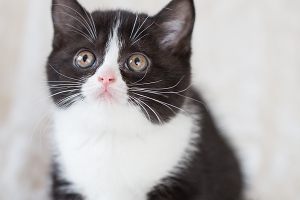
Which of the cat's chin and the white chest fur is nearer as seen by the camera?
the cat's chin

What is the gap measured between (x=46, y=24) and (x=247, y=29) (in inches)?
37.7

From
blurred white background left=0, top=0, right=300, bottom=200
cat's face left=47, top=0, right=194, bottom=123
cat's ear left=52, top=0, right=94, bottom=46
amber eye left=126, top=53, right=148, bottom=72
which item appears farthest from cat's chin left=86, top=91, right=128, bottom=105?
blurred white background left=0, top=0, right=300, bottom=200

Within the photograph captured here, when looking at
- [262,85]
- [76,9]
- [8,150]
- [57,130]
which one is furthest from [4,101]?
[262,85]

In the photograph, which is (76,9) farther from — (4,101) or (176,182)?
(4,101)

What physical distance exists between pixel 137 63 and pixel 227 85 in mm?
993

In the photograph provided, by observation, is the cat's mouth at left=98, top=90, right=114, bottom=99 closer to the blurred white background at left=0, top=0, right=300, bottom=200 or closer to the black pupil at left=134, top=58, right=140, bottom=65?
the black pupil at left=134, top=58, right=140, bottom=65

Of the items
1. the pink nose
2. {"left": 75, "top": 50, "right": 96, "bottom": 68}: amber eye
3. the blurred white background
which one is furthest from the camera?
the blurred white background

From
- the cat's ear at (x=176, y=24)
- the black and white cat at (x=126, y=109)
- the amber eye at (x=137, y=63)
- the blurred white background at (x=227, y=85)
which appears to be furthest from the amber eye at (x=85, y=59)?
A: the blurred white background at (x=227, y=85)

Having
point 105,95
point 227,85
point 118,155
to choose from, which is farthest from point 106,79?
point 227,85

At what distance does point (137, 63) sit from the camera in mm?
1349

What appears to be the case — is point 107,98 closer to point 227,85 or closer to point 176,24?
point 176,24

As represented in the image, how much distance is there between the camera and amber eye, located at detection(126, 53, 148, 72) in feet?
4.39

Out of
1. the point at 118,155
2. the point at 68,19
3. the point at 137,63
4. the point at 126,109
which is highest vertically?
the point at 68,19

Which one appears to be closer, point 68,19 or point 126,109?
point 126,109
